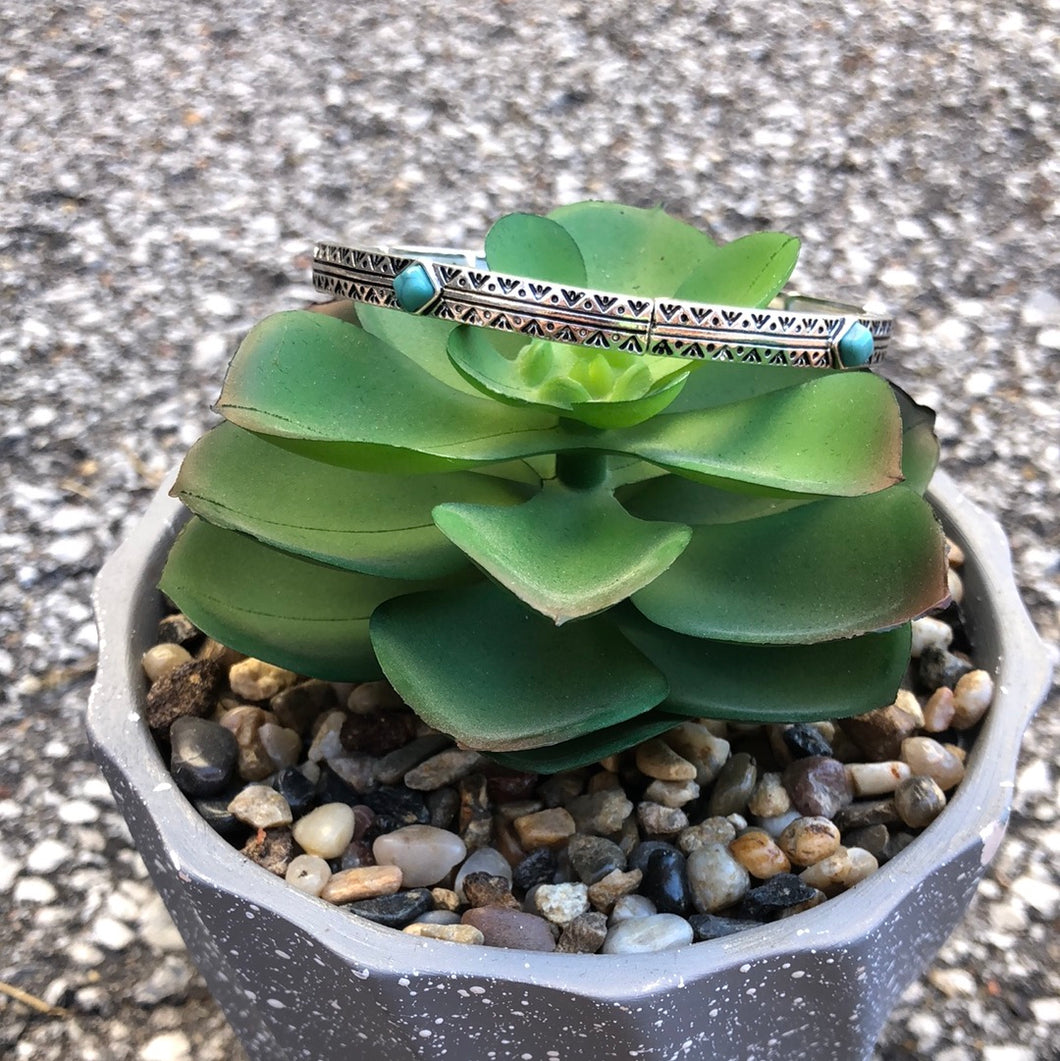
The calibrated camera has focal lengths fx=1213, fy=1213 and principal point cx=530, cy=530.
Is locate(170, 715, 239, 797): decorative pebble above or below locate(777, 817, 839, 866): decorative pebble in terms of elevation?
above

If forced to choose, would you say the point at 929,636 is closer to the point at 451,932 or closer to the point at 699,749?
the point at 699,749

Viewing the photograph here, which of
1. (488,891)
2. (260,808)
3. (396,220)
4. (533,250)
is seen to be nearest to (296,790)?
(260,808)

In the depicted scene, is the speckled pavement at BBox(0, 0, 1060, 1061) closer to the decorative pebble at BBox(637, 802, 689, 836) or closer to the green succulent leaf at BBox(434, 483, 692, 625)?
the decorative pebble at BBox(637, 802, 689, 836)

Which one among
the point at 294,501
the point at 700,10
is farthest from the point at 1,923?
the point at 700,10

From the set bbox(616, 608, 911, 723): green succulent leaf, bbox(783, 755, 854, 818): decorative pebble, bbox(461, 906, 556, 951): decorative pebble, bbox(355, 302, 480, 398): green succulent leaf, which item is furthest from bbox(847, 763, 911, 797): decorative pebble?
bbox(355, 302, 480, 398): green succulent leaf

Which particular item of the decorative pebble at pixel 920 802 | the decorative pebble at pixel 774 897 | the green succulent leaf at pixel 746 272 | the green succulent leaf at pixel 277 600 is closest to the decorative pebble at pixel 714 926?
the decorative pebble at pixel 774 897

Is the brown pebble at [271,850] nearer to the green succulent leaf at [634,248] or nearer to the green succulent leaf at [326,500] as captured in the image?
the green succulent leaf at [326,500]

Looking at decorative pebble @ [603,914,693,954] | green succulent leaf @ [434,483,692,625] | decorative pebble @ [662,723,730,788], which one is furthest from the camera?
decorative pebble @ [662,723,730,788]

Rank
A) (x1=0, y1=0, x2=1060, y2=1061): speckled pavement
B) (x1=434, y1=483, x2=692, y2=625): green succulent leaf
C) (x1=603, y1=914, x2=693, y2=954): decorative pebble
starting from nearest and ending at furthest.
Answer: (x1=434, y1=483, x2=692, y2=625): green succulent leaf < (x1=603, y1=914, x2=693, y2=954): decorative pebble < (x1=0, y1=0, x2=1060, y2=1061): speckled pavement
